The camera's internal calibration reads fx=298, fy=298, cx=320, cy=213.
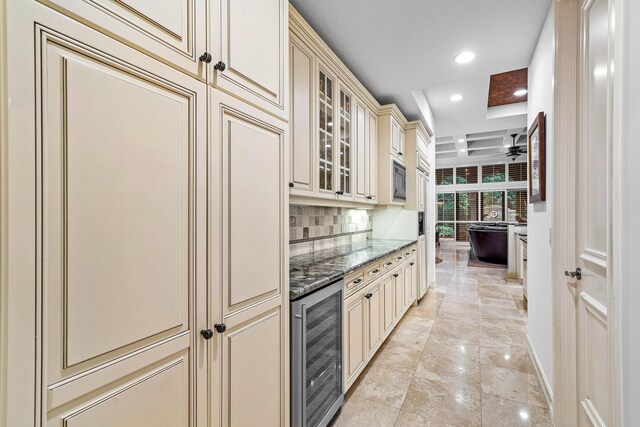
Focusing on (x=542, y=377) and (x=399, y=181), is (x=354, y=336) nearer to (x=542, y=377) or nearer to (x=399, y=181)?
(x=542, y=377)

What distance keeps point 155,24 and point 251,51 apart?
408 millimetres

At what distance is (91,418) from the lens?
697 mm

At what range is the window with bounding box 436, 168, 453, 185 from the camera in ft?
33.6

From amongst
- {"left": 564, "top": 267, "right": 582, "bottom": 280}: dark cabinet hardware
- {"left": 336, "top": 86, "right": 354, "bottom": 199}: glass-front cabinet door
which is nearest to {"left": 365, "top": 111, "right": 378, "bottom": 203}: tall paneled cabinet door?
{"left": 336, "top": 86, "right": 354, "bottom": 199}: glass-front cabinet door

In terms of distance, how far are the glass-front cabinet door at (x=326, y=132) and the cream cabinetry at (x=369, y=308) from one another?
686mm

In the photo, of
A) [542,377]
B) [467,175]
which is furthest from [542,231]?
[467,175]

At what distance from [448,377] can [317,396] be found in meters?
1.21

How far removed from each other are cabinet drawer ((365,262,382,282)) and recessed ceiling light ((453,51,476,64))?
188cm

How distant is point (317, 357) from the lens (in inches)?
64.5

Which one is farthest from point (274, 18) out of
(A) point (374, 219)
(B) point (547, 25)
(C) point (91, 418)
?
(A) point (374, 219)

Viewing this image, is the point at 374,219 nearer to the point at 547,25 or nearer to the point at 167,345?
the point at 547,25

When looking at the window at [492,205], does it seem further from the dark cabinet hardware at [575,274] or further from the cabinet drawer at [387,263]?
the dark cabinet hardware at [575,274]

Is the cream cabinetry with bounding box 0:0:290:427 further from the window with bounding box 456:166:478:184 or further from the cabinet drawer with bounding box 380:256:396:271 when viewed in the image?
the window with bounding box 456:166:478:184

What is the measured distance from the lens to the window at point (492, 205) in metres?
9.38
